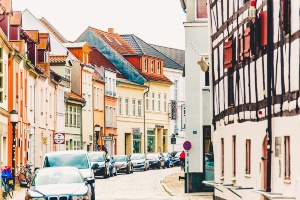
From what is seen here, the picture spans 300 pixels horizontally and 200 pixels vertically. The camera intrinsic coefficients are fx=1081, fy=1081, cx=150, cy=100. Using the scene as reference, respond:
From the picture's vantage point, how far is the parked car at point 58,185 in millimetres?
30422

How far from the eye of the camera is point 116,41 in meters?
106

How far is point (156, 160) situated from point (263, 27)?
57.4 meters

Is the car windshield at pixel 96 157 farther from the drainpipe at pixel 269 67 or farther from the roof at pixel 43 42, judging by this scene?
the drainpipe at pixel 269 67

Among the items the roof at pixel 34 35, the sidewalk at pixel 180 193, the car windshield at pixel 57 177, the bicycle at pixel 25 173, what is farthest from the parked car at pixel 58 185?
the roof at pixel 34 35

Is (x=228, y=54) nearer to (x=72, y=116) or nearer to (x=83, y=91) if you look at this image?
(x=72, y=116)

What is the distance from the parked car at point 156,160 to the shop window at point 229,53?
4980 centimetres

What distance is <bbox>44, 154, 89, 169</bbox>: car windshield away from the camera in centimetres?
3991

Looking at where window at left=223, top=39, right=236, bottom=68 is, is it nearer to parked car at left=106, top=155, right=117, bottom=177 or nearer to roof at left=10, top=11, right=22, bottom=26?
roof at left=10, top=11, right=22, bottom=26

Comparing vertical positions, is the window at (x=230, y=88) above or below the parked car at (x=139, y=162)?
above

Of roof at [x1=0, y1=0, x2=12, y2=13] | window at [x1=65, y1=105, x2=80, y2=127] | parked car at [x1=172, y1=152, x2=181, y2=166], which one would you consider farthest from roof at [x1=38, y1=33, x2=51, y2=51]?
parked car at [x1=172, y1=152, x2=181, y2=166]

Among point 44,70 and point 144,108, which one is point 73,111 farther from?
point 144,108

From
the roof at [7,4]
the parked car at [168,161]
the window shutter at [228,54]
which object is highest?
the roof at [7,4]

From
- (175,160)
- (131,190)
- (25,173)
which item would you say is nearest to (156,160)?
(175,160)

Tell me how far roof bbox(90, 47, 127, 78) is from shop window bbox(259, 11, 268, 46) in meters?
72.2
